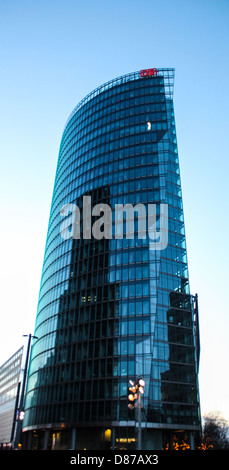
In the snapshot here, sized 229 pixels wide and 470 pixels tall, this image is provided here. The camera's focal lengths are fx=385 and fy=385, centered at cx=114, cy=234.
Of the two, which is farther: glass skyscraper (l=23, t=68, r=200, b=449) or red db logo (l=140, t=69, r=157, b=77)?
red db logo (l=140, t=69, r=157, b=77)

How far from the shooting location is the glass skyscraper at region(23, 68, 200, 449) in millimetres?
75500

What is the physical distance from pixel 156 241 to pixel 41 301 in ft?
157

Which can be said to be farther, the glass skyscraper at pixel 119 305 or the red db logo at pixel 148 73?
the red db logo at pixel 148 73

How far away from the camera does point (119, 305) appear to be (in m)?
83.6

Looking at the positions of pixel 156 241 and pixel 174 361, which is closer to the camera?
pixel 174 361

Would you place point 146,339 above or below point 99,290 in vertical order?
below

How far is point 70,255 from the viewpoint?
4026 inches

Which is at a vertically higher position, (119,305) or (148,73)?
(148,73)

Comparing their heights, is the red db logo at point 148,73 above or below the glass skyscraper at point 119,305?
above

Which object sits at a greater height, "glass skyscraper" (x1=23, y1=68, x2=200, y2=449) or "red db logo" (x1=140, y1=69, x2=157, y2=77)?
"red db logo" (x1=140, y1=69, x2=157, y2=77)

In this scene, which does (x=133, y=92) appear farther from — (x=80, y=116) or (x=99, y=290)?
(x=99, y=290)

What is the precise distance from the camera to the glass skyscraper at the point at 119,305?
75500 millimetres

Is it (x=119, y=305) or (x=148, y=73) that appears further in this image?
(x=148, y=73)
